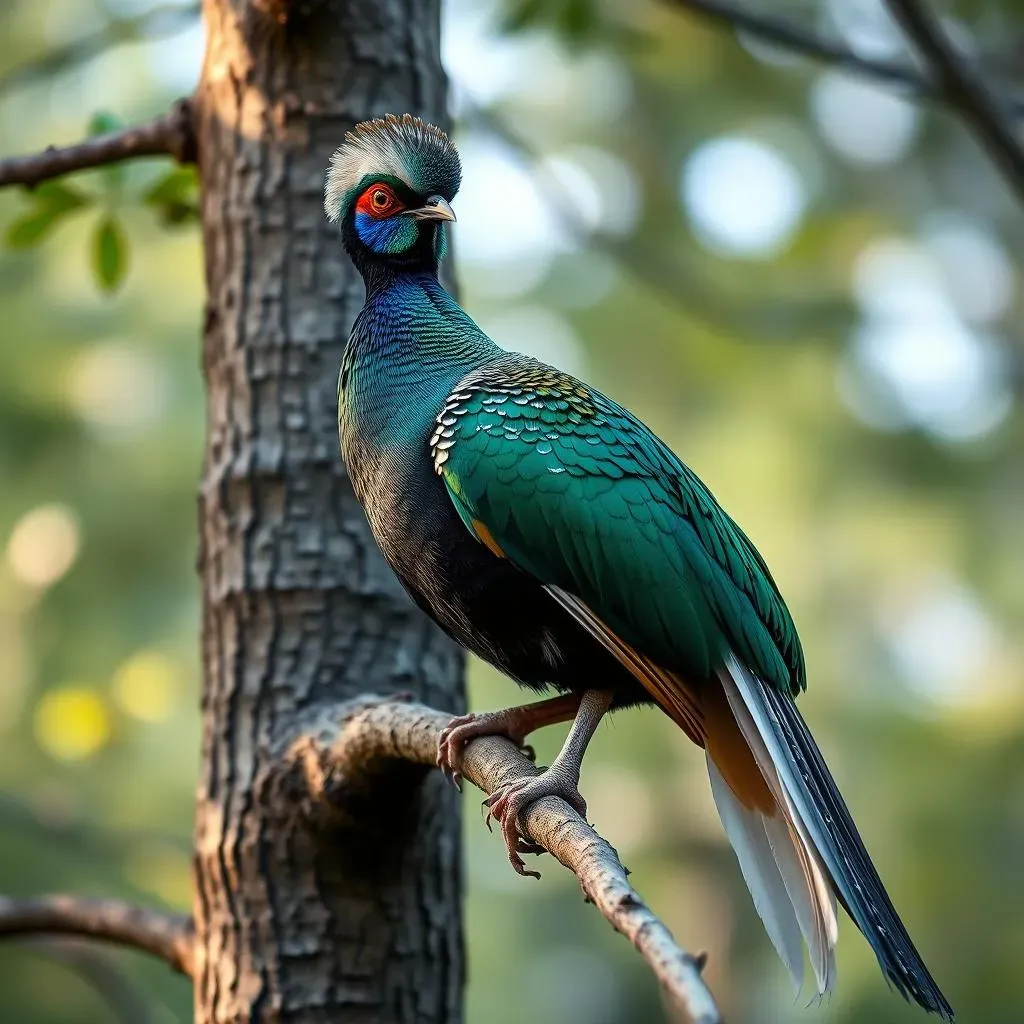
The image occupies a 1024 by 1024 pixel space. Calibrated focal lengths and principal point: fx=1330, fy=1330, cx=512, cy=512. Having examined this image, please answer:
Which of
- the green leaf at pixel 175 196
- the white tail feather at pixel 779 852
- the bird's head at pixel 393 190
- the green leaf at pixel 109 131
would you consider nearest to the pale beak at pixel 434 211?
the bird's head at pixel 393 190

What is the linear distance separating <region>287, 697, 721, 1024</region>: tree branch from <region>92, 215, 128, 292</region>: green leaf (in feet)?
4.87

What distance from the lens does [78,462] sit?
319 inches

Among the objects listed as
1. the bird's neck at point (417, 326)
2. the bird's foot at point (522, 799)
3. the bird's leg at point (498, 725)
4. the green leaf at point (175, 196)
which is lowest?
the bird's foot at point (522, 799)

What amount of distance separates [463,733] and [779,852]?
0.67m

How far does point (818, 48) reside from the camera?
3592mm

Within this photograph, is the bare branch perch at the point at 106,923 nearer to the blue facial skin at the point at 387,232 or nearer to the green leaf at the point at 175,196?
the blue facial skin at the point at 387,232

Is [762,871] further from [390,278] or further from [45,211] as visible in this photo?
[45,211]

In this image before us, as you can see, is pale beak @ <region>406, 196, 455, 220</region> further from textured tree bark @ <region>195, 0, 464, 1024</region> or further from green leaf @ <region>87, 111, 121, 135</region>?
green leaf @ <region>87, 111, 121, 135</region>

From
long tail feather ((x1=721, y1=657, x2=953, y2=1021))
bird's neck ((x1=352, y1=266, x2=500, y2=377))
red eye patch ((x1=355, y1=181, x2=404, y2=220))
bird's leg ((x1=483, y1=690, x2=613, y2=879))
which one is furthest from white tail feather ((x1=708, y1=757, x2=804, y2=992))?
red eye patch ((x1=355, y1=181, x2=404, y2=220))

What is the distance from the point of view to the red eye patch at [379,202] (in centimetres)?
308

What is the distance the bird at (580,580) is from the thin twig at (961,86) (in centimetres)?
115

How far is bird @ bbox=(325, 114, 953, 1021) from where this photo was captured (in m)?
2.54

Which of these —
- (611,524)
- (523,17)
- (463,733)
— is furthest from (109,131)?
(463,733)

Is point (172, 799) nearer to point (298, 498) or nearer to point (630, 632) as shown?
point (298, 498)
